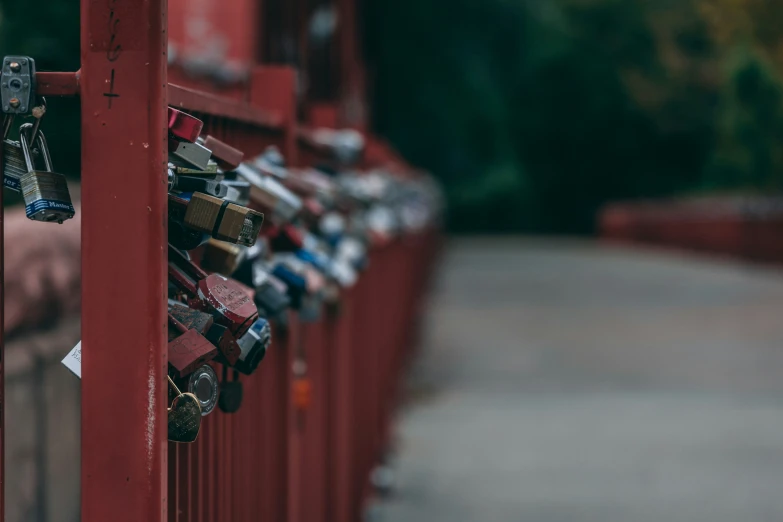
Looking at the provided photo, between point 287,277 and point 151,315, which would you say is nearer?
point 151,315

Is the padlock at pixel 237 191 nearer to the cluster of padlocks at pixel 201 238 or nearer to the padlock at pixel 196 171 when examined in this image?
the cluster of padlocks at pixel 201 238

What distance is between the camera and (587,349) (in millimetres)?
12039

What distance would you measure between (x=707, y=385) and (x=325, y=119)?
5.62 metres

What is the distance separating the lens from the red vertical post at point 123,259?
1597 millimetres

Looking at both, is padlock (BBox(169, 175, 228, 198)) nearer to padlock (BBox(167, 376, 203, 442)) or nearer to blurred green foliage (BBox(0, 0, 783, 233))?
padlock (BBox(167, 376, 203, 442))

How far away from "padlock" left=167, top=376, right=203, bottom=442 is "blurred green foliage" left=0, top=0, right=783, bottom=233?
31941mm

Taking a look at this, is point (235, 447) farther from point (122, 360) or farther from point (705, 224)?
point (705, 224)

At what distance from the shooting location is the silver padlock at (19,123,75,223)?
1.60 meters

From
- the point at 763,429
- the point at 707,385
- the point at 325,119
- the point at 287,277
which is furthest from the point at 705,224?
the point at 287,277

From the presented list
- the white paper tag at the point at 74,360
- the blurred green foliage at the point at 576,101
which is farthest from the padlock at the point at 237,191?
the blurred green foliage at the point at 576,101

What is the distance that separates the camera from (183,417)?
172 centimetres

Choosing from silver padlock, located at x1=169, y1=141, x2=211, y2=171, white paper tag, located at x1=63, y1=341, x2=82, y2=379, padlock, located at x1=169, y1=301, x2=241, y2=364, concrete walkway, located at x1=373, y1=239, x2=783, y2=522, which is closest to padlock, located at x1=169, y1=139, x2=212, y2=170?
silver padlock, located at x1=169, y1=141, x2=211, y2=171

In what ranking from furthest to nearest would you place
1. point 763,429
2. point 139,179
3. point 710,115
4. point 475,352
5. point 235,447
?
1. point 710,115
2. point 475,352
3. point 763,429
4. point 235,447
5. point 139,179

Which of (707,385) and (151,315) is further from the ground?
(151,315)
